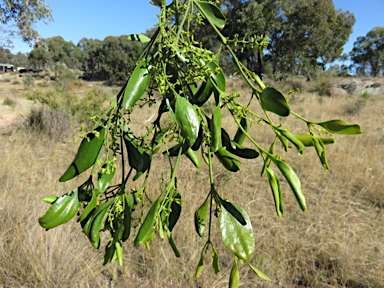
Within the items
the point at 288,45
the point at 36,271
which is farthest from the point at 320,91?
the point at 36,271

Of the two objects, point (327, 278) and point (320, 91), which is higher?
point (320, 91)

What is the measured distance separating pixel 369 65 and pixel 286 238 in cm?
3026

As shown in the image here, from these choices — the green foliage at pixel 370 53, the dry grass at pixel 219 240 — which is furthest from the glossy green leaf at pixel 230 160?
the green foliage at pixel 370 53

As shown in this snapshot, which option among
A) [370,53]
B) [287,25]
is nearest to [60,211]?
[287,25]

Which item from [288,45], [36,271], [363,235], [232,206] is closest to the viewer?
[232,206]

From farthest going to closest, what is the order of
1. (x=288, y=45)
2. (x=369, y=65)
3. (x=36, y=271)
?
(x=369, y=65) → (x=288, y=45) → (x=36, y=271)

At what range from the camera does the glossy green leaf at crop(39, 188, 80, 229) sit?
1.17 feet

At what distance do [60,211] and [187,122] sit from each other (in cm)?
24

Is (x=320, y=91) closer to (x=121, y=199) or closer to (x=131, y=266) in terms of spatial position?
(x=131, y=266)

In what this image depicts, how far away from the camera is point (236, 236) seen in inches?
13.2

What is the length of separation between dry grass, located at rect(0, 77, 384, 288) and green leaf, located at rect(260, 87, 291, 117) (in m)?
1.42

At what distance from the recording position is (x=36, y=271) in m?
1.37

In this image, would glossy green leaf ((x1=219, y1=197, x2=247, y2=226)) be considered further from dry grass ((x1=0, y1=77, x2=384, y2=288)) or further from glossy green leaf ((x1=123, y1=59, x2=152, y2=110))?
dry grass ((x1=0, y1=77, x2=384, y2=288))

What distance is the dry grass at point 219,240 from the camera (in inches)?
58.4
